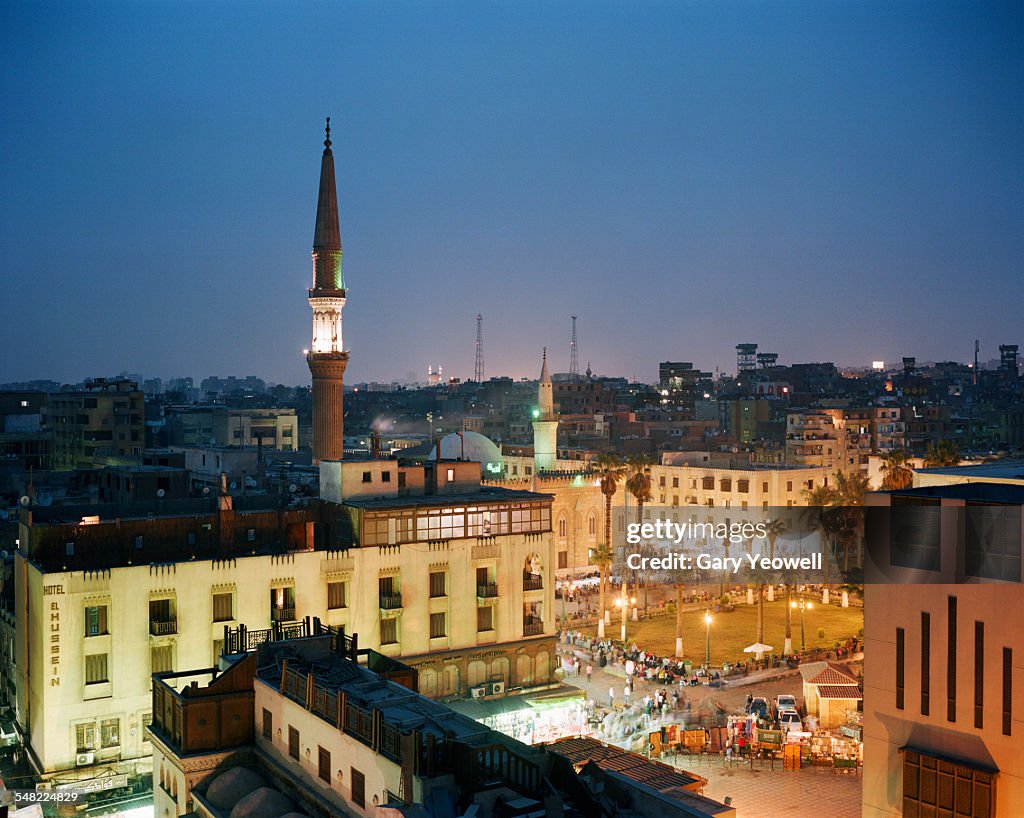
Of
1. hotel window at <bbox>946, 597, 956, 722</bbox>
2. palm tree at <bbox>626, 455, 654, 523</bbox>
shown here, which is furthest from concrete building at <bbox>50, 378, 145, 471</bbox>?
hotel window at <bbox>946, 597, 956, 722</bbox>

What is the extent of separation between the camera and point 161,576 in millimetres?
29578

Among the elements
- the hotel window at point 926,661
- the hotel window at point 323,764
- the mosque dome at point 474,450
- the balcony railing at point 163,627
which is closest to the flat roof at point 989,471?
the hotel window at point 926,661

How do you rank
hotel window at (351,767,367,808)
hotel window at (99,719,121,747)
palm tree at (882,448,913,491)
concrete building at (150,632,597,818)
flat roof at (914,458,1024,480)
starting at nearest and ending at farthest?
concrete building at (150,632,597,818) → hotel window at (351,767,367,808) → flat roof at (914,458,1024,480) → hotel window at (99,719,121,747) → palm tree at (882,448,913,491)

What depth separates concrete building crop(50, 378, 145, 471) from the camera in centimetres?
7575

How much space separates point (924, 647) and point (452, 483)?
2226 centimetres

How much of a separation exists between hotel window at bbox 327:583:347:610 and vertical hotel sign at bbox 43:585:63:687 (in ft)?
26.0

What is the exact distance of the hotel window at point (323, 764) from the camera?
1727cm

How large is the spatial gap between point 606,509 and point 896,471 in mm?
16487

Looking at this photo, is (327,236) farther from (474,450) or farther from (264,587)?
(264,587)

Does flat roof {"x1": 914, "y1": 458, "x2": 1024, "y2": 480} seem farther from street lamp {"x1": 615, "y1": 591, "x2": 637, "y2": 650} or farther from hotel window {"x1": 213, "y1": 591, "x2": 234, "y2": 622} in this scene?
street lamp {"x1": 615, "y1": 591, "x2": 637, "y2": 650}

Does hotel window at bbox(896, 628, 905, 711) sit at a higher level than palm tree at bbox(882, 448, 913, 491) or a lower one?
lower

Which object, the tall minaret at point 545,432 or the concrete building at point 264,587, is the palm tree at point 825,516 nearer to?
the tall minaret at point 545,432

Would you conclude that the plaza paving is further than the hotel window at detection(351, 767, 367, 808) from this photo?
Yes

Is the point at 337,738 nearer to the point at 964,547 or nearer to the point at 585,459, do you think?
the point at 964,547
